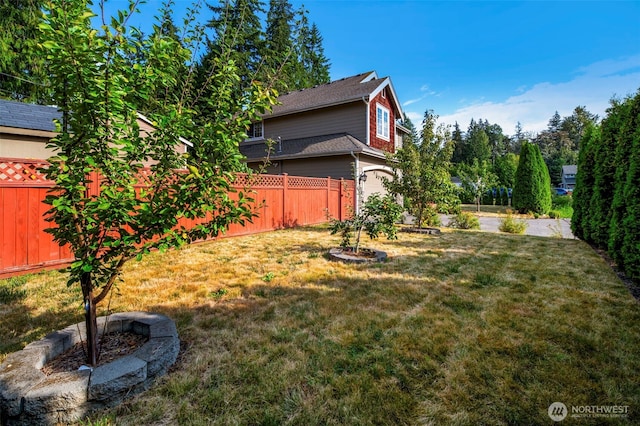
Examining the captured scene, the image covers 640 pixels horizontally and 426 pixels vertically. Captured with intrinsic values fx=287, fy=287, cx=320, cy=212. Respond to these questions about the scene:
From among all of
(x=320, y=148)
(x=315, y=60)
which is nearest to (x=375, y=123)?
(x=320, y=148)

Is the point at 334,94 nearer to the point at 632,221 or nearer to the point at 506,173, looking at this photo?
the point at 632,221

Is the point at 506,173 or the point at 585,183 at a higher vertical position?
the point at 506,173

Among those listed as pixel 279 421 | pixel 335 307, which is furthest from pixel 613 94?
pixel 279 421

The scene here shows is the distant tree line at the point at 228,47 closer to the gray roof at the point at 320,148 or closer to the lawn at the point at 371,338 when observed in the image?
the lawn at the point at 371,338

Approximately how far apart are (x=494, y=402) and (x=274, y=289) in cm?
268

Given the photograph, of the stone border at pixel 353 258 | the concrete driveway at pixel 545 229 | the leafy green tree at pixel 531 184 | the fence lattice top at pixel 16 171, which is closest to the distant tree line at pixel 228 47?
the fence lattice top at pixel 16 171

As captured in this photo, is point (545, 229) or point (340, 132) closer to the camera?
point (545, 229)

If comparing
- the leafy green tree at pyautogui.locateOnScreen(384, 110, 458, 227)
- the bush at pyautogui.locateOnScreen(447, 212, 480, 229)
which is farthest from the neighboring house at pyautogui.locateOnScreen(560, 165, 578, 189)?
the leafy green tree at pyautogui.locateOnScreen(384, 110, 458, 227)

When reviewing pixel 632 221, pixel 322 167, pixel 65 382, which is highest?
pixel 322 167

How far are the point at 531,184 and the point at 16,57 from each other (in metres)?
30.5

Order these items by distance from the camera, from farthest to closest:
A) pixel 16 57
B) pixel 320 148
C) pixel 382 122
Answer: pixel 16 57 < pixel 382 122 < pixel 320 148

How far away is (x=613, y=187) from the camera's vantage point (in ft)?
19.9

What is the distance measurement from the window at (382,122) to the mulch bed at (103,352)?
1307cm

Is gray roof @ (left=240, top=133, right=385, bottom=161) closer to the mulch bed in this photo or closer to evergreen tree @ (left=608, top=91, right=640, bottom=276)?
evergreen tree @ (left=608, top=91, right=640, bottom=276)
